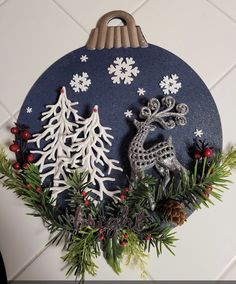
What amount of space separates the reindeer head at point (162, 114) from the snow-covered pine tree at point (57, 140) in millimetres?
151

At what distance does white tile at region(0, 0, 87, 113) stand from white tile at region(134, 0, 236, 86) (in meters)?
0.18

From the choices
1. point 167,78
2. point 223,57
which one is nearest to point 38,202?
point 167,78

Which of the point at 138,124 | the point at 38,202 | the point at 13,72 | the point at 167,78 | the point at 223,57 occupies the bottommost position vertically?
the point at 38,202

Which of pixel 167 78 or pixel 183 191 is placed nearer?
pixel 183 191

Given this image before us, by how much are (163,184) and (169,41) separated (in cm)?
36

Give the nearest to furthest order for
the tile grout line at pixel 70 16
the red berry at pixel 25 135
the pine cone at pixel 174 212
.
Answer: the pine cone at pixel 174 212 < the red berry at pixel 25 135 < the tile grout line at pixel 70 16

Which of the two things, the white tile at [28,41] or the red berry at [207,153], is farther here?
the white tile at [28,41]

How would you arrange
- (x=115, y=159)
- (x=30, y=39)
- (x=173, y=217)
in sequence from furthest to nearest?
1. (x=30, y=39)
2. (x=115, y=159)
3. (x=173, y=217)

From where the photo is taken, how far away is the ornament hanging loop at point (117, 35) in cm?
86

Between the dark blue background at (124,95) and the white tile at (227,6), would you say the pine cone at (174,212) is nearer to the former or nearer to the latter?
the dark blue background at (124,95)

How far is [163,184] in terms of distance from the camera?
2.45 feet

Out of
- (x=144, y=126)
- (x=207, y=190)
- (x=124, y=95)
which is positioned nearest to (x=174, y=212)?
(x=207, y=190)

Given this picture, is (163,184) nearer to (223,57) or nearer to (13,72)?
(223,57)

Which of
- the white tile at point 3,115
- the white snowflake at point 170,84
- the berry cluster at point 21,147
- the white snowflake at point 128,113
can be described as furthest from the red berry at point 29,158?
the white snowflake at point 170,84
